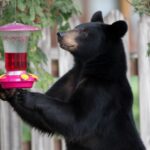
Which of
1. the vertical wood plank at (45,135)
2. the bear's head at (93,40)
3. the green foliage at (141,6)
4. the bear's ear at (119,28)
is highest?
the green foliage at (141,6)

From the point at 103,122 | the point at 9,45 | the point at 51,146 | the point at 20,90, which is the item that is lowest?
the point at 51,146

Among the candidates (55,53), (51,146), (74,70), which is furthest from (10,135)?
(74,70)

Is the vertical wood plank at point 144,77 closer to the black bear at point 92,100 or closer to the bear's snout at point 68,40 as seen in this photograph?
the black bear at point 92,100

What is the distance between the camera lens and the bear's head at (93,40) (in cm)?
495

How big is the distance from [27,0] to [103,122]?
1082 millimetres

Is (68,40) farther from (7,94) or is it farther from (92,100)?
(7,94)

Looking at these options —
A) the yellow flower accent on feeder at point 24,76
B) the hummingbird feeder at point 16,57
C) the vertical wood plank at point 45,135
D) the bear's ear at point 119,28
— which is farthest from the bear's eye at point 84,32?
the vertical wood plank at point 45,135

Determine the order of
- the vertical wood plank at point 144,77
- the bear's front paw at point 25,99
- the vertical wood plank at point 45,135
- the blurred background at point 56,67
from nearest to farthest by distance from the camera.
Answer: the bear's front paw at point 25,99, the blurred background at point 56,67, the vertical wood plank at point 45,135, the vertical wood plank at point 144,77

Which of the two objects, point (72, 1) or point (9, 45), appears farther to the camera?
point (72, 1)

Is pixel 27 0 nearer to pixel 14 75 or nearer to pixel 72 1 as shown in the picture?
pixel 72 1

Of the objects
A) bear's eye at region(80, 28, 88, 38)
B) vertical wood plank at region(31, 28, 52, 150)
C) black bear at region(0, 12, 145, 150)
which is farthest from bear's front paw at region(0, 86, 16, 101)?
vertical wood plank at region(31, 28, 52, 150)

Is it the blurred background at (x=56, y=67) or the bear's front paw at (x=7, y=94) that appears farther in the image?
the blurred background at (x=56, y=67)

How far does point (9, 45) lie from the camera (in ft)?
14.6

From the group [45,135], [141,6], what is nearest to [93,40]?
[141,6]
